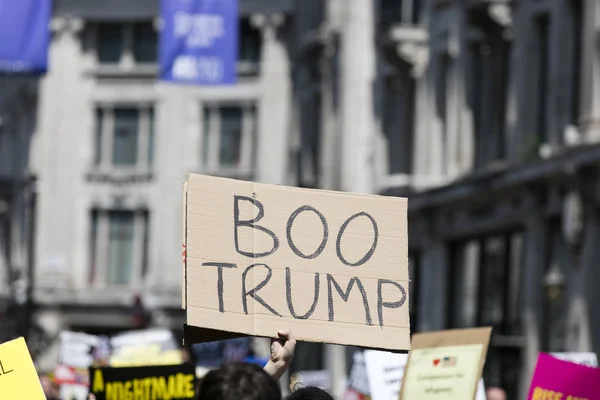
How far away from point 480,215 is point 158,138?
2183cm

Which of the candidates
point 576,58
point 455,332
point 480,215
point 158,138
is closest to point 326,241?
point 455,332

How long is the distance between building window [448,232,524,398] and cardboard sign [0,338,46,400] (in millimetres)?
18480

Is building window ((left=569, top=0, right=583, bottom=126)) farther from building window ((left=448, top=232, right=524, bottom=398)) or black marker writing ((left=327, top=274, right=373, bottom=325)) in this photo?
black marker writing ((left=327, top=274, right=373, bottom=325))

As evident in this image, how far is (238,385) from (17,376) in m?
2.26

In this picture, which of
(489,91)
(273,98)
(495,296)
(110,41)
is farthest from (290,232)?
(110,41)

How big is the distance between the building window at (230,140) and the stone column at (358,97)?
12707 mm

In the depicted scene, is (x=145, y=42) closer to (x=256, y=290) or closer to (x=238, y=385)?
(x=256, y=290)

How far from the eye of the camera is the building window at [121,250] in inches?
1928

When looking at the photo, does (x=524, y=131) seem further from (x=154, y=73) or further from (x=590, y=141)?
→ (x=154, y=73)

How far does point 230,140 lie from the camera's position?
49062 mm

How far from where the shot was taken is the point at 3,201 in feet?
163

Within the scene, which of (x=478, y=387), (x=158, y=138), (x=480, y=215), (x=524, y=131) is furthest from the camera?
(x=158, y=138)

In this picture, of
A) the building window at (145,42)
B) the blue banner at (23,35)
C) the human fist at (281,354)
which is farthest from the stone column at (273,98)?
the human fist at (281,354)

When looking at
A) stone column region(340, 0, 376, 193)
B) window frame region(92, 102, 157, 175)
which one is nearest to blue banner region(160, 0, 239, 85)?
stone column region(340, 0, 376, 193)
